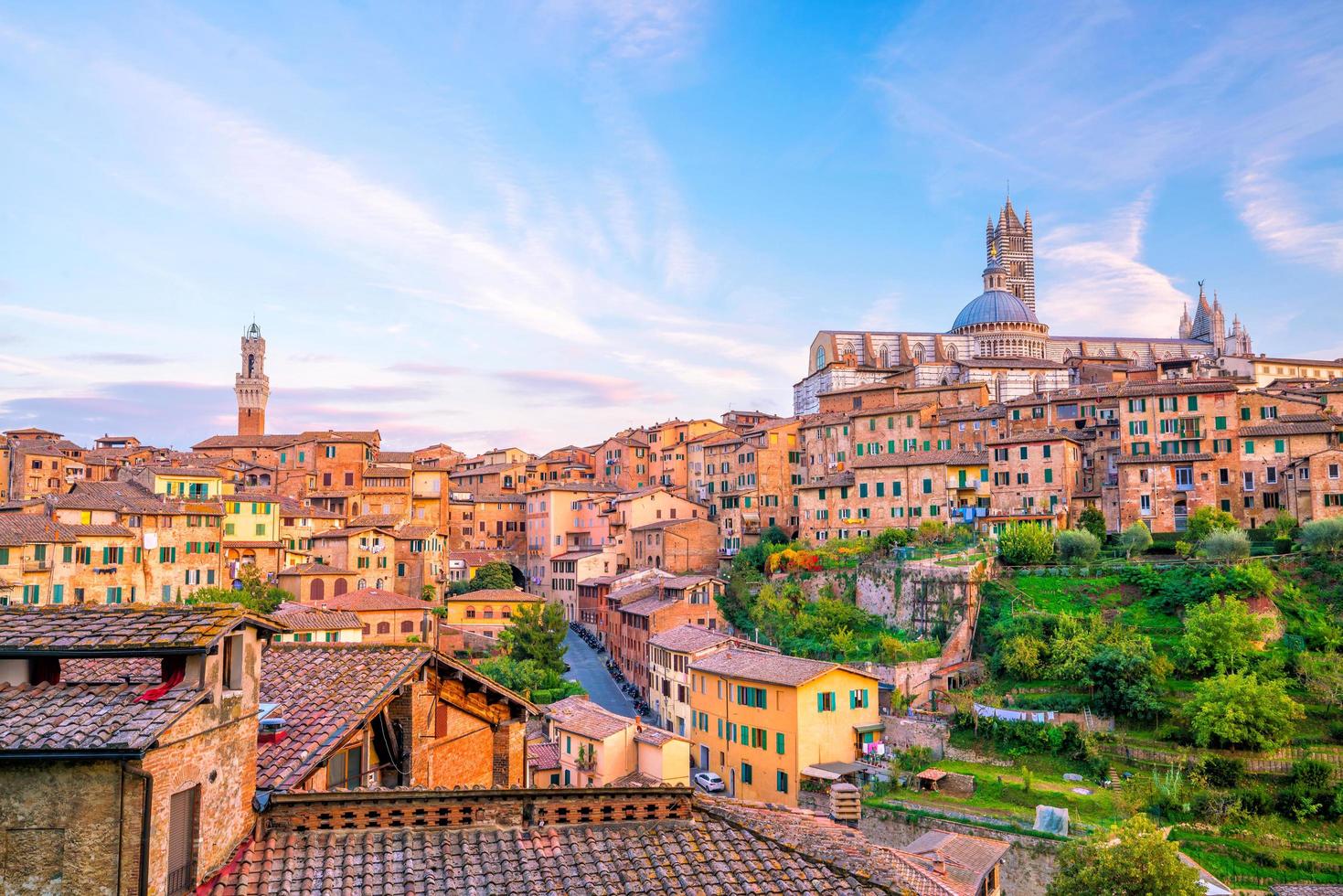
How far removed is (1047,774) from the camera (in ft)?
123

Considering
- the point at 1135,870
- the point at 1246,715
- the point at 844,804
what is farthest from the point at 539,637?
the point at 844,804

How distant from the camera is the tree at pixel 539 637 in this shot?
54500 mm

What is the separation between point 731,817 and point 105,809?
6.75 m

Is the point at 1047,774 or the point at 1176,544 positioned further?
the point at 1176,544

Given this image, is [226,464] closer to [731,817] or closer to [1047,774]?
[1047,774]

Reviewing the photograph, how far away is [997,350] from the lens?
10538cm

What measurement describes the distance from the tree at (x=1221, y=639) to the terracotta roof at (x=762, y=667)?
1357cm

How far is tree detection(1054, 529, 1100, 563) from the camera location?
5181 cm

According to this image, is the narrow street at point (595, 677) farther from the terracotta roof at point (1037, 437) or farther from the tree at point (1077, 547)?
the terracotta roof at point (1037, 437)

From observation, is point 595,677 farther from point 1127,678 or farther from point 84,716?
point 84,716

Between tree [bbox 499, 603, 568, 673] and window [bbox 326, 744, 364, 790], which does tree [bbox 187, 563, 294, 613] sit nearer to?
tree [bbox 499, 603, 568, 673]

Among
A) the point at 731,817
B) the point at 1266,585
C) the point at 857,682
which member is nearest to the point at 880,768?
the point at 857,682

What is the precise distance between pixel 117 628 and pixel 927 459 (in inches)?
2280

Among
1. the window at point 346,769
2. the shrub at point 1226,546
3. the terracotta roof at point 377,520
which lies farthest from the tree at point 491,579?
the window at point 346,769
